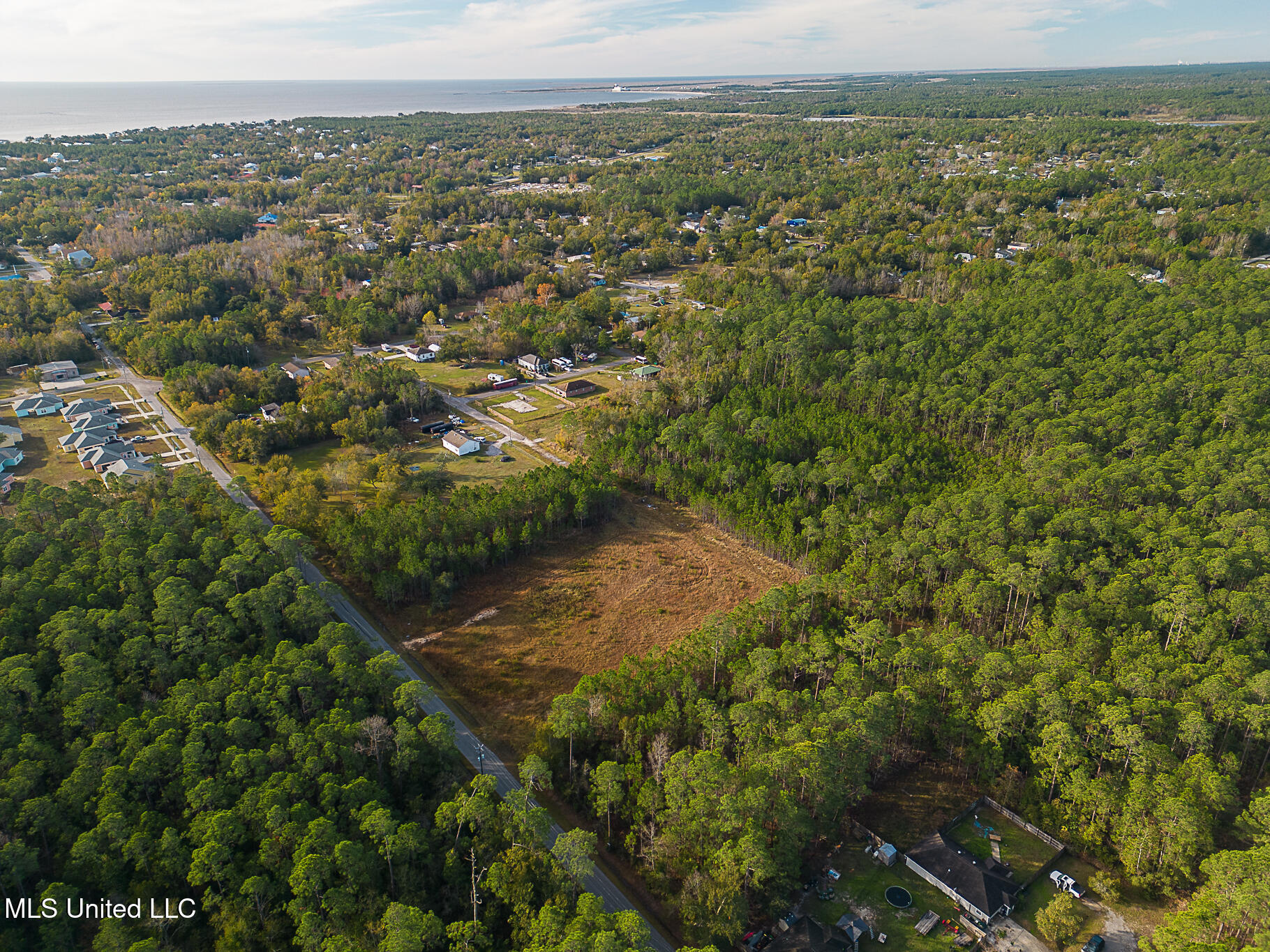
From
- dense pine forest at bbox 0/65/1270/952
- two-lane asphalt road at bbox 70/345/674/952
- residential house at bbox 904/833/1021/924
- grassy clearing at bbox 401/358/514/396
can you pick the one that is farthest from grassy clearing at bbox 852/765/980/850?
grassy clearing at bbox 401/358/514/396

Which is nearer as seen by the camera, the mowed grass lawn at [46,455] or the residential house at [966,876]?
the residential house at [966,876]

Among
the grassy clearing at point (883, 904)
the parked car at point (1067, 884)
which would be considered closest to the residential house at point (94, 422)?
the grassy clearing at point (883, 904)

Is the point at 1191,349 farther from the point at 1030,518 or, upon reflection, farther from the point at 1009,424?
the point at 1030,518

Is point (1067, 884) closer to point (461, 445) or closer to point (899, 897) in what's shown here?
point (899, 897)

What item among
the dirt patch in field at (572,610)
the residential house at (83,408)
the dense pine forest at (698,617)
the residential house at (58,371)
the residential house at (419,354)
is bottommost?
the dirt patch in field at (572,610)

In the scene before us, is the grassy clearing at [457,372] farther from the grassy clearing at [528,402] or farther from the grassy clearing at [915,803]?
the grassy clearing at [915,803]

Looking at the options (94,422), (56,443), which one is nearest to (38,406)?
(56,443)

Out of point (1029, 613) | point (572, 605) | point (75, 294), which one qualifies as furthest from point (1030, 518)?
point (75, 294)
